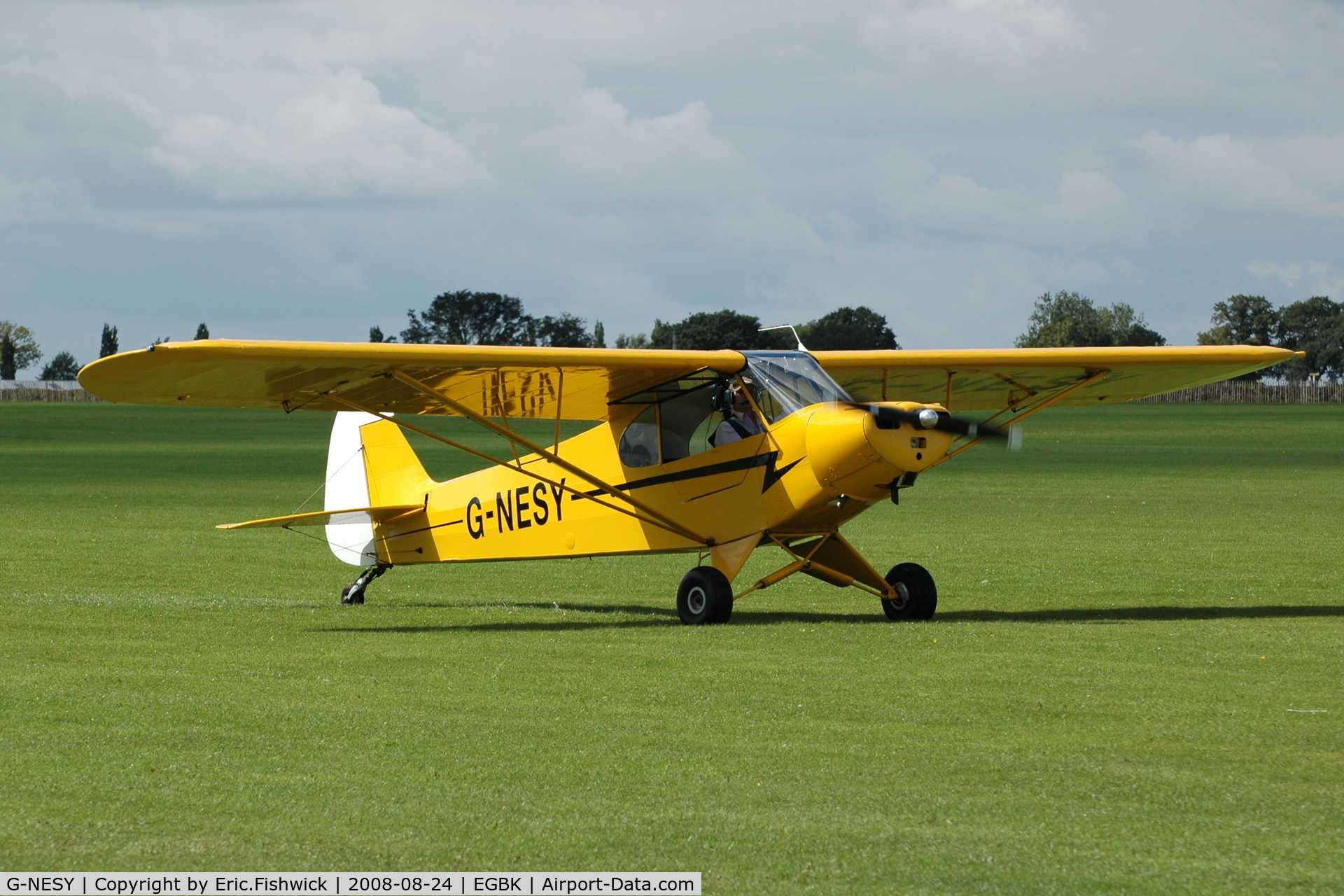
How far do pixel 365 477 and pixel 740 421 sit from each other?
6.14 metres

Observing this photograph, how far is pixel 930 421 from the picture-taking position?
12.9m

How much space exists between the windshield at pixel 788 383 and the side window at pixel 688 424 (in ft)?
1.90

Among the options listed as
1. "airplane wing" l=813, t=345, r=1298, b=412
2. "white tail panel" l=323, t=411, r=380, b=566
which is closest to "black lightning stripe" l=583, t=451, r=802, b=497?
"airplane wing" l=813, t=345, r=1298, b=412

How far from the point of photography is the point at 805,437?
13.9 meters

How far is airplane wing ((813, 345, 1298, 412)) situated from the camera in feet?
52.7

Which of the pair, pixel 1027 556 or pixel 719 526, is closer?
pixel 719 526

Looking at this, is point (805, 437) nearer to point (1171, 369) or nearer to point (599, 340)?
point (1171, 369)

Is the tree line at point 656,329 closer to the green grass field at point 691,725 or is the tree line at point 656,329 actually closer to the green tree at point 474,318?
the green tree at point 474,318

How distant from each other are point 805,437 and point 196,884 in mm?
8769

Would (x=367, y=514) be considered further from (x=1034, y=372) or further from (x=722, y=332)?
(x=722, y=332)

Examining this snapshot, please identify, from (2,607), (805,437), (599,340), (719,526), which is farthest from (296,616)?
(599,340)

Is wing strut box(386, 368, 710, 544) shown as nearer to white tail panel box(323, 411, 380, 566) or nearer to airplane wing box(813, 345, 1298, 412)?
airplane wing box(813, 345, 1298, 412)

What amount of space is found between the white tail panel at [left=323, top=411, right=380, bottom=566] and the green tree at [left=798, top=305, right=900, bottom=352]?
416ft
